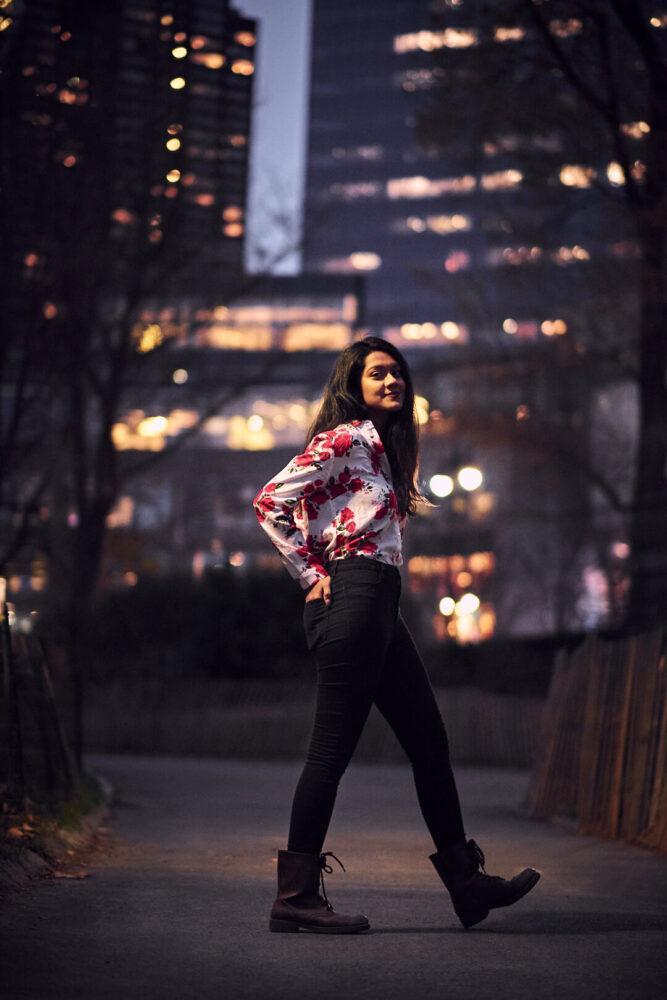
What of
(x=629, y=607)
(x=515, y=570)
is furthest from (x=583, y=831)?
(x=515, y=570)

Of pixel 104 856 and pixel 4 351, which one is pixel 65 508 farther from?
pixel 104 856

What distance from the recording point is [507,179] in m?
23.2

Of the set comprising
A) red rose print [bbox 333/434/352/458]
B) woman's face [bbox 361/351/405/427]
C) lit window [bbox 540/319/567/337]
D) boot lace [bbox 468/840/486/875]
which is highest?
lit window [bbox 540/319/567/337]

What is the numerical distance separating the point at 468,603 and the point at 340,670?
218 feet

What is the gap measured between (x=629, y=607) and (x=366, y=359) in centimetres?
1429

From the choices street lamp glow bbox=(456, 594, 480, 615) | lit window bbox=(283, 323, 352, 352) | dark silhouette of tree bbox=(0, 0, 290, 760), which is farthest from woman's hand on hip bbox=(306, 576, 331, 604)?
lit window bbox=(283, 323, 352, 352)

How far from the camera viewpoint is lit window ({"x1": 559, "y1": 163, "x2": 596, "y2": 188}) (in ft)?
72.0

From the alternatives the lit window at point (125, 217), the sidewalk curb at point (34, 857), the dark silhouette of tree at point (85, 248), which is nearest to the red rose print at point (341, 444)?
the sidewalk curb at point (34, 857)

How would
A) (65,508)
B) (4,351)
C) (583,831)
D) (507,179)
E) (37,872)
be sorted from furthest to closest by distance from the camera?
(65,508), (507,179), (4,351), (583,831), (37,872)

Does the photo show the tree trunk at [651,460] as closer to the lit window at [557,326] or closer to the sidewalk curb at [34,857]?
the lit window at [557,326]

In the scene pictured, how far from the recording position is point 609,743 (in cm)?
872

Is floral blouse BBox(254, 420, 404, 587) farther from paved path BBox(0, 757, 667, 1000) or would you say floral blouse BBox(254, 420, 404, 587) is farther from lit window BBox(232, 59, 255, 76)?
lit window BBox(232, 59, 255, 76)

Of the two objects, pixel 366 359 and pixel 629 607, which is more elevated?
pixel 366 359

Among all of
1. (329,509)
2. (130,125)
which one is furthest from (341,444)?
(130,125)
